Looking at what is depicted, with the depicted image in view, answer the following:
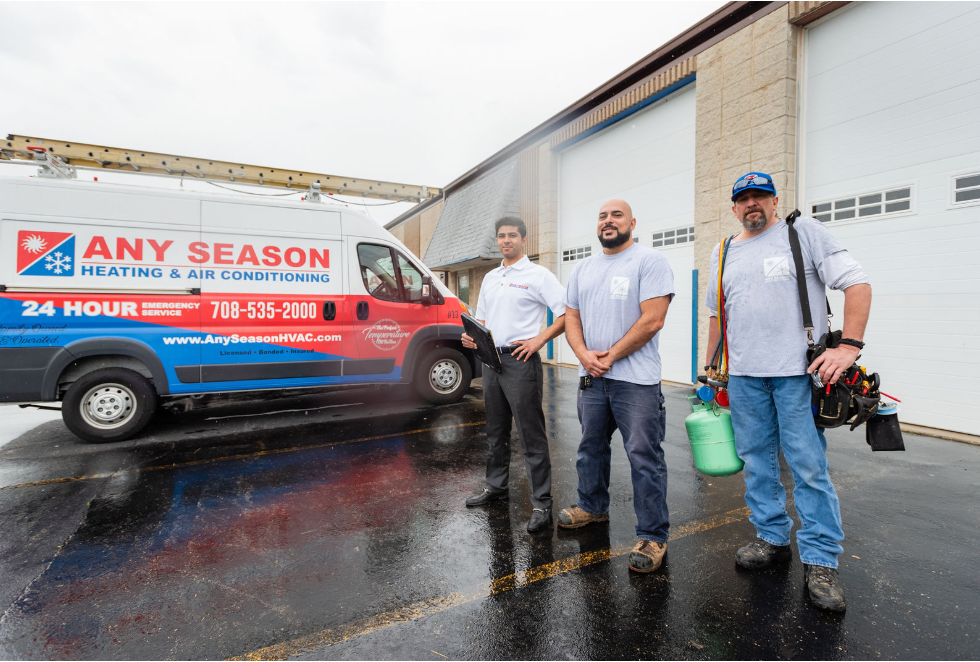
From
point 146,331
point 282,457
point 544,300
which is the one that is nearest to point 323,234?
point 146,331

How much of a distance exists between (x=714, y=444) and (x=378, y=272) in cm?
492

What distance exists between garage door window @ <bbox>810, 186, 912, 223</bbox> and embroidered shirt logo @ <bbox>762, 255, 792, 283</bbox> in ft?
16.0

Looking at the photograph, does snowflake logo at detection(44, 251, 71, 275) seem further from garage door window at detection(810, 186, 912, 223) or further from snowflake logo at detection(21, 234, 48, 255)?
garage door window at detection(810, 186, 912, 223)

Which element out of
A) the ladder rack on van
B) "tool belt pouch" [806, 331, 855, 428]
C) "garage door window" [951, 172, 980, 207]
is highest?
the ladder rack on van

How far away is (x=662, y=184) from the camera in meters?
9.39

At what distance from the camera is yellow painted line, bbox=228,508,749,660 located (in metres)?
2.01

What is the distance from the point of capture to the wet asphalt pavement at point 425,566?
80.7 inches

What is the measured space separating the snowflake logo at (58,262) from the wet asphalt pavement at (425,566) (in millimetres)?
1916

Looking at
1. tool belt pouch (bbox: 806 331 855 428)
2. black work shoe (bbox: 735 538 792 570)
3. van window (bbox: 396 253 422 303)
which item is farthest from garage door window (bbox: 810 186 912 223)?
van window (bbox: 396 253 422 303)

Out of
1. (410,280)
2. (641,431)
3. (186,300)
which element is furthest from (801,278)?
(186,300)

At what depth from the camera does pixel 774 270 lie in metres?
2.47

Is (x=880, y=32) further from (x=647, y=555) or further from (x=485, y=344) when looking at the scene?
(x=647, y=555)

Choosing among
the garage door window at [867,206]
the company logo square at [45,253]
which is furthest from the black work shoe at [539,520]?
the garage door window at [867,206]

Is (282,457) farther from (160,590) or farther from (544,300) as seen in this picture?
(544,300)
